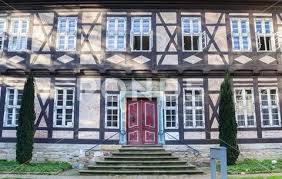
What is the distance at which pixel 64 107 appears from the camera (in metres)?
14.4

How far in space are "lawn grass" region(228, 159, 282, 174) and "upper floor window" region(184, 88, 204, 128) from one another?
2.43m

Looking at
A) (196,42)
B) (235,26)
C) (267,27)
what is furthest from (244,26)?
(196,42)

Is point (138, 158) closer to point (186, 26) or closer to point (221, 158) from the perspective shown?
point (221, 158)

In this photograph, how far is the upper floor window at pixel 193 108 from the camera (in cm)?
1436

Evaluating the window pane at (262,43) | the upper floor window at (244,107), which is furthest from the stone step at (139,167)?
the window pane at (262,43)

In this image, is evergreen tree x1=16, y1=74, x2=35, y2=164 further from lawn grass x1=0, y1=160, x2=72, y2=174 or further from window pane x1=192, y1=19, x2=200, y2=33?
window pane x1=192, y1=19, x2=200, y2=33

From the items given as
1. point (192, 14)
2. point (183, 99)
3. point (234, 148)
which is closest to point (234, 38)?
point (192, 14)

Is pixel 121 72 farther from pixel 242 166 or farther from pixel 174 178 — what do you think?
pixel 242 166

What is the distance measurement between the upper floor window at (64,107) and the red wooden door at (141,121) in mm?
2550

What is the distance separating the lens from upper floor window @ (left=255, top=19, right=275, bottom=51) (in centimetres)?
1511

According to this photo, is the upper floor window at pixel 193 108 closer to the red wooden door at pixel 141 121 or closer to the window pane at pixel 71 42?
the red wooden door at pixel 141 121

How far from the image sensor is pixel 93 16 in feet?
49.5

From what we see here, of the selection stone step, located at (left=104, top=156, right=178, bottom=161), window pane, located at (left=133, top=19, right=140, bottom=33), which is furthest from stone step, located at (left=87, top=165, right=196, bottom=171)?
window pane, located at (left=133, top=19, right=140, bottom=33)

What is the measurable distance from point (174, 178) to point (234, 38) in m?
7.40
